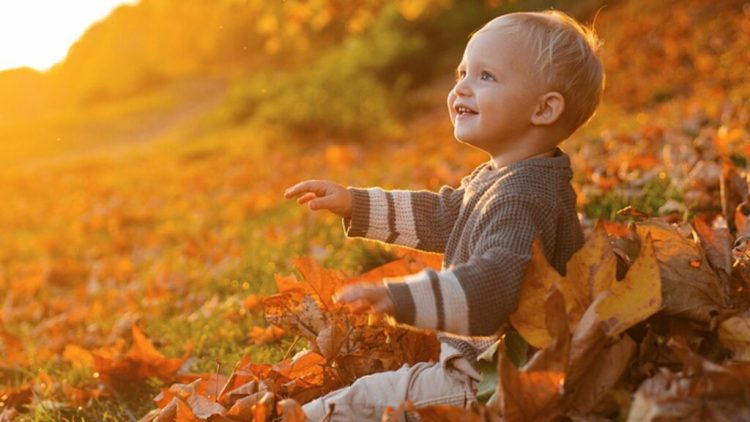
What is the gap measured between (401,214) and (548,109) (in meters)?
0.55

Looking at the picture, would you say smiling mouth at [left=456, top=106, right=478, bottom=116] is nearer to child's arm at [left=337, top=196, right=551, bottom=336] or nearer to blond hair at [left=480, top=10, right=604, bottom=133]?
blond hair at [left=480, top=10, right=604, bottom=133]

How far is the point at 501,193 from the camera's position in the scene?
1.95m

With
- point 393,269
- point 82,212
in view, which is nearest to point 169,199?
point 82,212

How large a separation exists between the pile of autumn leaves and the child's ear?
340mm

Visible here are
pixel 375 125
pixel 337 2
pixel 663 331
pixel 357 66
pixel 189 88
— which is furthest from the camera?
pixel 189 88

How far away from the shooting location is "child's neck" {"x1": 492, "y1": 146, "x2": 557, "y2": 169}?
6.98ft

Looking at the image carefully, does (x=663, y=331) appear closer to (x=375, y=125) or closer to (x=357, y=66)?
(x=375, y=125)

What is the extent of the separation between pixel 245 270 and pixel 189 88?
22.7m

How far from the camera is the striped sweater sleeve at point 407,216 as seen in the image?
7.81 feet

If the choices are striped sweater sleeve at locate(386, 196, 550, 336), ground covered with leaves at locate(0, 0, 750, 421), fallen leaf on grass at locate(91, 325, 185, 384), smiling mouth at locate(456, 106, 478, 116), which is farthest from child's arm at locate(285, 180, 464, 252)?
fallen leaf on grass at locate(91, 325, 185, 384)

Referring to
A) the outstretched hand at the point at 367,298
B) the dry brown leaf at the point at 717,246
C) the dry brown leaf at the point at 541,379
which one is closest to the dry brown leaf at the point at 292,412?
the outstretched hand at the point at 367,298

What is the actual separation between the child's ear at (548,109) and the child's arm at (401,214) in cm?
39

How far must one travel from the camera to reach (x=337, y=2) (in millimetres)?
9750

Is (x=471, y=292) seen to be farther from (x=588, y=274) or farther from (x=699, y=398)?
(x=699, y=398)
